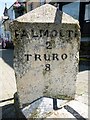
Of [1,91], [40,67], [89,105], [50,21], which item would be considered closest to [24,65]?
[40,67]

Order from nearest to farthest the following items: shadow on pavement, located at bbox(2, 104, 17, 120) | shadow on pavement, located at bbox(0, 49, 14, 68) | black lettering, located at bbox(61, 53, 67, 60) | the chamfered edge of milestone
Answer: the chamfered edge of milestone → black lettering, located at bbox(61, 53, 67, 60) → shadow on pavement, located at bbox(2, 104, 17, 120) → shadow on pavement, located at bbox(0, 49, 14, 68)

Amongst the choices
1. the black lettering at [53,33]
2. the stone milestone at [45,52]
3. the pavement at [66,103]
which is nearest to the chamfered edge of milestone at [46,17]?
the stone milestone at [45,52]

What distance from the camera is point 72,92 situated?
4090mm

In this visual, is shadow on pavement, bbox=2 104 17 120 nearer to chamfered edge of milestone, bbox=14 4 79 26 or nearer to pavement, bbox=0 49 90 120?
pavement, bbox=0 49 90 120

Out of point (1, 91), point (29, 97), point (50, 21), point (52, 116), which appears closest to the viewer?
point (52, 116)

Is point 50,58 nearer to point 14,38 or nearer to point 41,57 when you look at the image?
point 41,57

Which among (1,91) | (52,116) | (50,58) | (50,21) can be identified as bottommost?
(1,91)

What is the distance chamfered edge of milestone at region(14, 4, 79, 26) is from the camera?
3723 millimetres

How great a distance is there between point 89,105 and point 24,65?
1288 mm

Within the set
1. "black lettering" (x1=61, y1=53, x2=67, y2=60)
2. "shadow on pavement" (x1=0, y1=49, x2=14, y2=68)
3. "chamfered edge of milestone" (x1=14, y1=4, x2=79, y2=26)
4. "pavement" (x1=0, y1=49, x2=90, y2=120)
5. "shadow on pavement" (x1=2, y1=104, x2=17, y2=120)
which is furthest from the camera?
"shadow on pavement" (x1=0, y1=49, x2=14, y2=68)

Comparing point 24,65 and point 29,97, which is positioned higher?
point 24,65

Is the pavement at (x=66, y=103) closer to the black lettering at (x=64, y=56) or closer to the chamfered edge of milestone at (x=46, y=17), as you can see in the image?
the black lettering at (x=64, y=56)

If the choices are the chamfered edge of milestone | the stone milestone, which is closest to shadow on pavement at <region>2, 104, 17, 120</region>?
the stone milestone

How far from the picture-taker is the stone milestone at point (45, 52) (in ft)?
12.3
